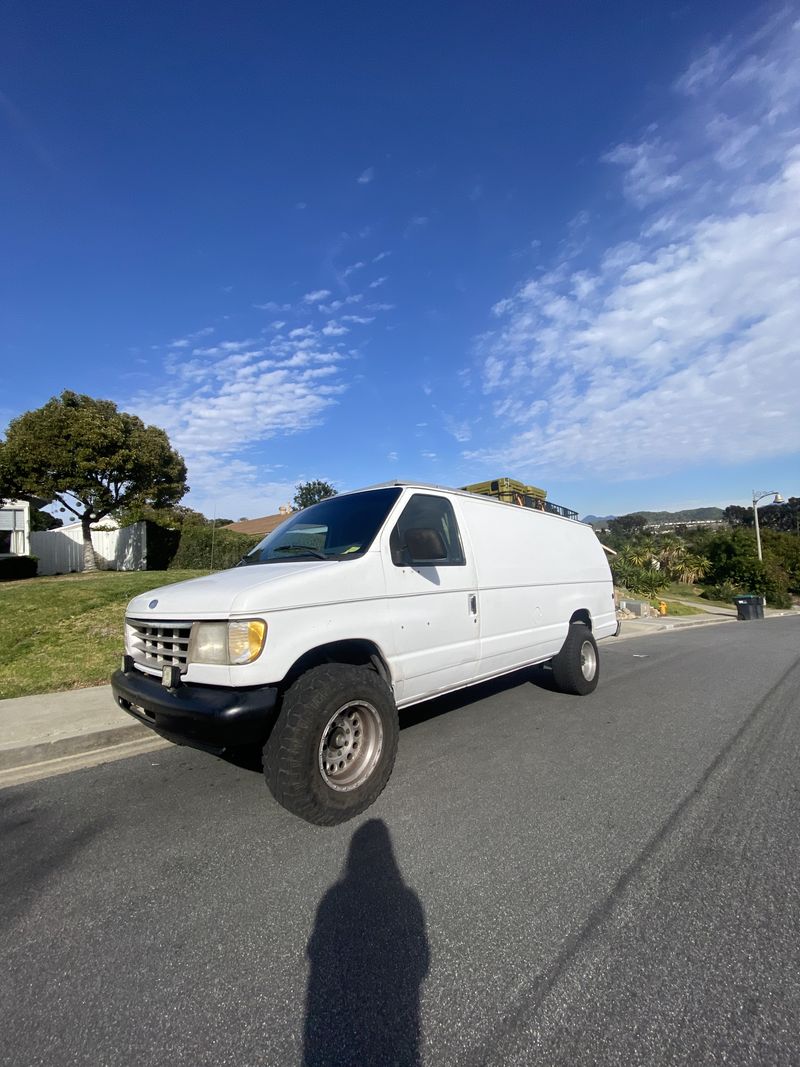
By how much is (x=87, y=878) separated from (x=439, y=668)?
2.45 m

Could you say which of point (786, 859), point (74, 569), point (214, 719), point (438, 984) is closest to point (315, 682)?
point (214, 719)

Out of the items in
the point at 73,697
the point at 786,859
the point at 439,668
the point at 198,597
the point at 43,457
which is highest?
the point at 43,457

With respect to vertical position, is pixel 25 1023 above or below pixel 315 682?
below

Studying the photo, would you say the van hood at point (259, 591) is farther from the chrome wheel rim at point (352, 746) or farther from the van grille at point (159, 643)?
the chrome wheel rim at point (352, 746)

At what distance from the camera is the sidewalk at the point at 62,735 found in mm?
4199

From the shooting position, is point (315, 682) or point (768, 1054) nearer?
point (768, 1054)

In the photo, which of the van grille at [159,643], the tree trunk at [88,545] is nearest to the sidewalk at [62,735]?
the van grille at [159,643]

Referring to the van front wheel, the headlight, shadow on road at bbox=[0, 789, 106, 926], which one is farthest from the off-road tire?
the van front wheel

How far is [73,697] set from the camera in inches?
225

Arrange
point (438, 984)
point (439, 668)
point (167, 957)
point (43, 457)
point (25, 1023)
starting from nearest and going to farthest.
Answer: point (25, 1023), point (438, 984), point (167, 957), point (439, 668), point (43, 457)

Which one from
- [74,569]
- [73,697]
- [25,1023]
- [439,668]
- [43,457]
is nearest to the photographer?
[25,1023]

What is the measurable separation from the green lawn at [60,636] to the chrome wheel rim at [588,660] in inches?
228

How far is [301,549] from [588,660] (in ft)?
13.2

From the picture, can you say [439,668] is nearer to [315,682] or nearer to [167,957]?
[315,682]
